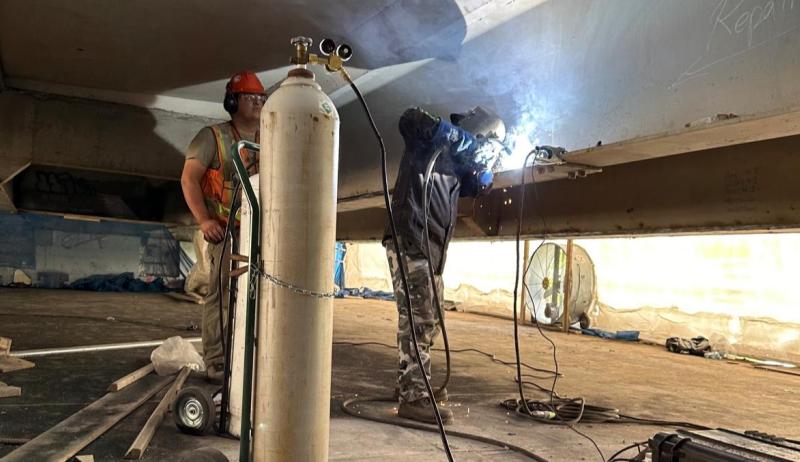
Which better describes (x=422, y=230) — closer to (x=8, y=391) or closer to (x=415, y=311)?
(x=415, y=311)

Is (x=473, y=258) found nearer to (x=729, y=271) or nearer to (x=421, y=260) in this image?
(x=729, y=271)

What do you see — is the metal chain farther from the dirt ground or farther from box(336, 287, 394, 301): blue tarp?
box(336, 287, 394, 301): blue tarp

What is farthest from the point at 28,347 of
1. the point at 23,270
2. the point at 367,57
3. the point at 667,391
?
the point at 23,270

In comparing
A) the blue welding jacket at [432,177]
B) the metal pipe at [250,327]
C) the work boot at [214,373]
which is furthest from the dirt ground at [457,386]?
the blue welding jacket at [432,177]

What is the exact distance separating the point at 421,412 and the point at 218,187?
5.29ft

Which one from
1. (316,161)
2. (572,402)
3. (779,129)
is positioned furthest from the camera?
(572,402)

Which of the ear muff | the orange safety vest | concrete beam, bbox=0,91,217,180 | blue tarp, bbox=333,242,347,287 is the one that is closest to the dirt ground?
the orange safety vest

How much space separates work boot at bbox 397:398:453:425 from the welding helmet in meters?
1.35

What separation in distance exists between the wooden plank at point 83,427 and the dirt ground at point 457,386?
0.14 feet

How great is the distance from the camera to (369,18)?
4.16 meters

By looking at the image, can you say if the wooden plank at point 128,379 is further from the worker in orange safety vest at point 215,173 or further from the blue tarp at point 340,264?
the blue tarp at point 340,264

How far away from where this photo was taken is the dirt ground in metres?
2.26

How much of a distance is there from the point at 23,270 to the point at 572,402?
12.5 m

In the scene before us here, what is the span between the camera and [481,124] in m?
3.10
